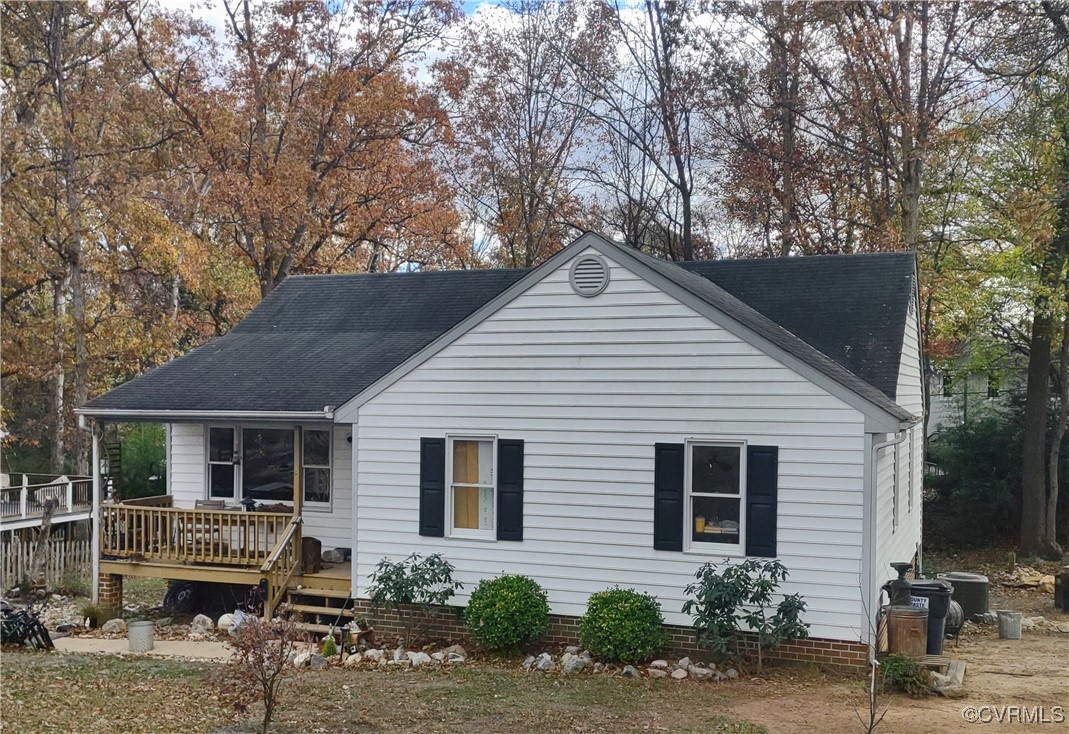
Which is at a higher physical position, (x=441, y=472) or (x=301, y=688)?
(x=441, y=472)

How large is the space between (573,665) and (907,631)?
12.8 feet

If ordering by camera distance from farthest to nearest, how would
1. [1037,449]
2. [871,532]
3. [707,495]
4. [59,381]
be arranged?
[59,381], [1037,449], [707,495], [871,532]

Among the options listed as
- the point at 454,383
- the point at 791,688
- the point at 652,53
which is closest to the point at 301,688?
the point at 454,383

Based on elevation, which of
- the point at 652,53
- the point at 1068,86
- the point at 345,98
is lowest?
the point at 1068,86

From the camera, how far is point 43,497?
25062mm

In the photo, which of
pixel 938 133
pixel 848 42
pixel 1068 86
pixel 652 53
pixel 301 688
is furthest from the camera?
pixel 652 53

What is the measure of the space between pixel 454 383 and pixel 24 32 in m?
18.3

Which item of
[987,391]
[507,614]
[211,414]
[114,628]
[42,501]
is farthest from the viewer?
[987,391]

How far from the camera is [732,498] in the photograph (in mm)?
11750

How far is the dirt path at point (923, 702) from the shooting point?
356 inches

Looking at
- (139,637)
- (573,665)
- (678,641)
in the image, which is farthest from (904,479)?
(139,637)

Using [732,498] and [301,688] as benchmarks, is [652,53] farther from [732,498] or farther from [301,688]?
[301,688]

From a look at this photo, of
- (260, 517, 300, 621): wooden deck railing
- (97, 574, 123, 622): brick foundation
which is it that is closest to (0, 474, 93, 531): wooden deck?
(97, 574, 123, 622): brick foundation

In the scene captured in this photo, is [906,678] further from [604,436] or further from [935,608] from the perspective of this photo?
[604,436]
